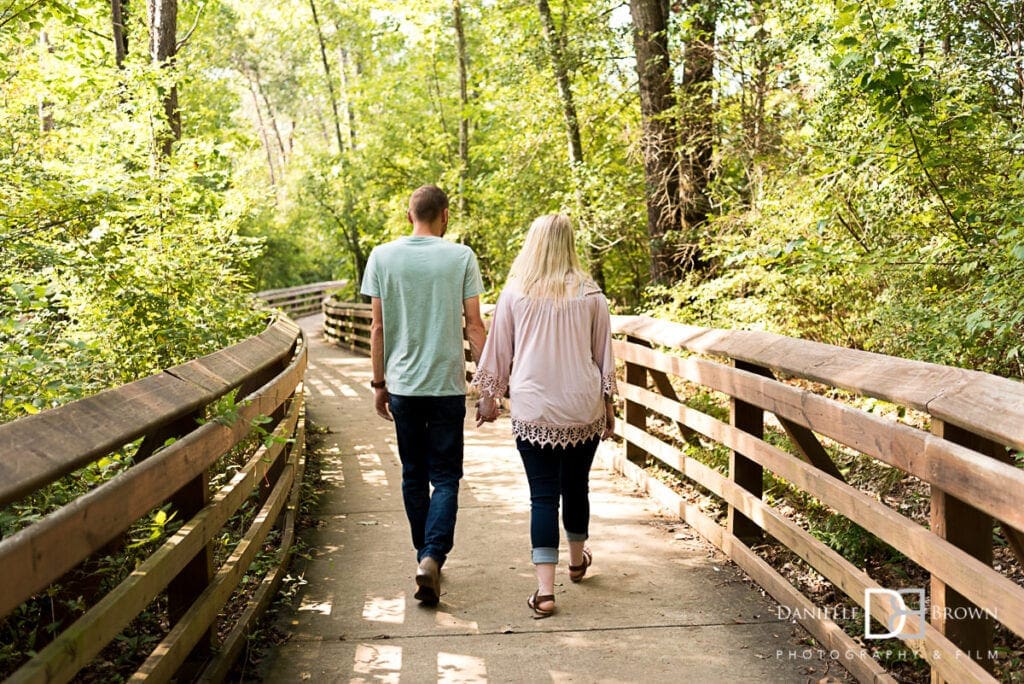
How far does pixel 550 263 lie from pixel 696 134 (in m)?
6.35

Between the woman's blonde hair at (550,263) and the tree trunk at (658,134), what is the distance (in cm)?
582

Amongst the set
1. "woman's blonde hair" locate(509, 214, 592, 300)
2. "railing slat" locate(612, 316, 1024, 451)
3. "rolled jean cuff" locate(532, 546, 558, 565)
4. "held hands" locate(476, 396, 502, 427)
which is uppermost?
"woman's blonde hair" locate(509, 214, 592, 300)

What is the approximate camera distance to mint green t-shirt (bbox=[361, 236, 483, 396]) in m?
5.14

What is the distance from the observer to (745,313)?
8.62m

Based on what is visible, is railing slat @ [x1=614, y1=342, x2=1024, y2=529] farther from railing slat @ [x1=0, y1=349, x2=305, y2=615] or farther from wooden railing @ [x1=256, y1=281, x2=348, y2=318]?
wooden railing @ [x1=256, y1=281, x2=348, y2=318]

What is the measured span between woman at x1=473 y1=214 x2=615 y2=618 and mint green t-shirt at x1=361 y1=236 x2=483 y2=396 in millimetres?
199

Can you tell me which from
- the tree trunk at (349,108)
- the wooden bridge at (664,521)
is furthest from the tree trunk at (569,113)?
the tree trunk at (349,108)

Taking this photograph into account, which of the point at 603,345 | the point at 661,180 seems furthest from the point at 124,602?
the point at 661,180

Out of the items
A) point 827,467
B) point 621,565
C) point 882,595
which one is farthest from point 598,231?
point 882,595

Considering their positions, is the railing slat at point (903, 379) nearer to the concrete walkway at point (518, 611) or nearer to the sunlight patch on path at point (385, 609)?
the concrete walkway at point (518, 611)

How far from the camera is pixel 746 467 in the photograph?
5.43 meters

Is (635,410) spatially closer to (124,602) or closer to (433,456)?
(433,456)

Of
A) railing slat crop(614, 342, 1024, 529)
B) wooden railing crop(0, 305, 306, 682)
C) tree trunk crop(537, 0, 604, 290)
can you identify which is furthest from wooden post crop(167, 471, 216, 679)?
tree trunk crop(537, 0, 604, 290)

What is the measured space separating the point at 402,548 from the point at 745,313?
3964 millimetres
